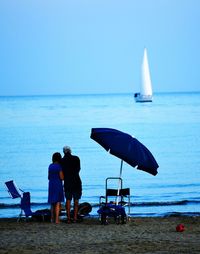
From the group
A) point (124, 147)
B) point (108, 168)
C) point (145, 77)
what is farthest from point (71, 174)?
point (145, 77)

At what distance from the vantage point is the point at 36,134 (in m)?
62.4

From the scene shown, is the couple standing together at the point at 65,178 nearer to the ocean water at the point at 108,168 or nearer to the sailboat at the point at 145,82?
the ocean water at the point at 108,168

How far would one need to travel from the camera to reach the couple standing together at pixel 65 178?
15.5 m

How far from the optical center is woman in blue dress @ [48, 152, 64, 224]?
15.6 metres

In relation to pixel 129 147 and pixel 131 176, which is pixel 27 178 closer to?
pixel 131 176

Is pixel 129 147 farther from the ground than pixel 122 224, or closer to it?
farther from the ground

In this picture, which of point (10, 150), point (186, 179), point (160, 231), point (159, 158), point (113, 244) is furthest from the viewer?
point (10, 150)

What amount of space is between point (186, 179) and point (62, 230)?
18.2 m

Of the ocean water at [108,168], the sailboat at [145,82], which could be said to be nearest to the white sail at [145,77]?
the sailboat at [145,82]

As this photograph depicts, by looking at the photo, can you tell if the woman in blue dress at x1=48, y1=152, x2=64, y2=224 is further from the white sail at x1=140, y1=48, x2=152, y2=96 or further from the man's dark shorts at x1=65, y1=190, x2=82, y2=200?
the white sail at x1=140, y1=48, x2=152, y2=96

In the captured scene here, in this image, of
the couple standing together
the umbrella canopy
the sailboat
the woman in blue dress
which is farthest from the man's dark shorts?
the sailboat

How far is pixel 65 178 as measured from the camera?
616 inches

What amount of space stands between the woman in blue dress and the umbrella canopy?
0.85 m

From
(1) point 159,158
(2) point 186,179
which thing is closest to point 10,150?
(1) point 159,158
